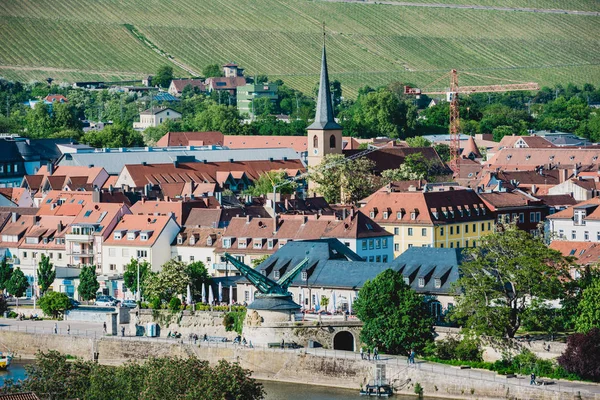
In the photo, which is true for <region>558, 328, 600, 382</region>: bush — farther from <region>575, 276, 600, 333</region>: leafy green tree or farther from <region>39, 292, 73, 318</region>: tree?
<region>39, 292, 73, 318</region>: tree

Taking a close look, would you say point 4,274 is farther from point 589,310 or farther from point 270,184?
point 589,310

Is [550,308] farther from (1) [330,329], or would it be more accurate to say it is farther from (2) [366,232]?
(2) [366,232]

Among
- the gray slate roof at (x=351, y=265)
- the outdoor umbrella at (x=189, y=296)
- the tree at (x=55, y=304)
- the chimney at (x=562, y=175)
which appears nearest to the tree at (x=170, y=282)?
the outdoor umbrella at (x=189, y=296)

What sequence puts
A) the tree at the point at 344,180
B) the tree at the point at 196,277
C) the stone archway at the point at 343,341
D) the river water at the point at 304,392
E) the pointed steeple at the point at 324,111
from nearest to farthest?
the river water at the point at 304,392 < the stone archway at the point at 343,341 < the tree at the point at 196,277 < the tree at the point at 344,180 < the pointed steeple at the point at 324,111

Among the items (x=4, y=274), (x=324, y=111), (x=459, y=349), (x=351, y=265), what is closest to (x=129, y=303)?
(x=4, y=274)

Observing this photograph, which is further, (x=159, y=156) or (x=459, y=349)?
(x=159, y=156)

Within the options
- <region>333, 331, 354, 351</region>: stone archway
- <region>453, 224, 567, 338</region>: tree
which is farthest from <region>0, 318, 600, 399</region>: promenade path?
<region>453, 224, 567, 338</region>: tree

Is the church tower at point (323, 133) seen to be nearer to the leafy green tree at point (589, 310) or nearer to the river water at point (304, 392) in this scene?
the river water at point (304, 392)
